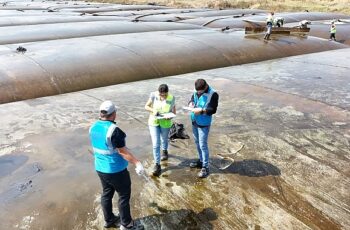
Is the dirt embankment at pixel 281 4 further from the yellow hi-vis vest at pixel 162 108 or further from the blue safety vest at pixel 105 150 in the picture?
the blue safety vest at pixel 105 150

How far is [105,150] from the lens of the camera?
3.87 metres

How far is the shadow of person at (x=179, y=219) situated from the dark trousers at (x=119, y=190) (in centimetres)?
36

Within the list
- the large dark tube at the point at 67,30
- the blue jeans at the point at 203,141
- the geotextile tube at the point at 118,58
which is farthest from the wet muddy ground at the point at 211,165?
the large dark tube at the point at 67,30

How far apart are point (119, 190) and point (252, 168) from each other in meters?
2.53

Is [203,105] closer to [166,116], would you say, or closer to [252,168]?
[166,116]

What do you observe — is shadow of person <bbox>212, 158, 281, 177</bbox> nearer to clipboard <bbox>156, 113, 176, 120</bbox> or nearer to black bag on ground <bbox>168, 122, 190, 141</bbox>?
black bag on ground <bbox>168, 122, 190, 141</bbox>

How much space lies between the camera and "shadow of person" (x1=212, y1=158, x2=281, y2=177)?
5.52 meters

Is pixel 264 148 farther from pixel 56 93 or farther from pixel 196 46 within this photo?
pixel 196 46

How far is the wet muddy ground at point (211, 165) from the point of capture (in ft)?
14.8

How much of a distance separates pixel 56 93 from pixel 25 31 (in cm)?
670

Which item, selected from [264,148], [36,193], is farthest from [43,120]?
[264,148]

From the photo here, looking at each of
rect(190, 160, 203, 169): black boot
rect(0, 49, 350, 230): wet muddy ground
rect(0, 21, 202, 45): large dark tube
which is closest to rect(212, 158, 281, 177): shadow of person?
rect(0, 49, 350, 230): wet muddy ground

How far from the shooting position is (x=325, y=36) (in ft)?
65.4

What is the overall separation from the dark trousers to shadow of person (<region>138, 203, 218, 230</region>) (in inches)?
14.1
